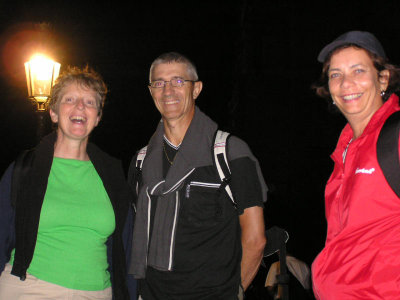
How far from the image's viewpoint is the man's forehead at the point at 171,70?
332 cm

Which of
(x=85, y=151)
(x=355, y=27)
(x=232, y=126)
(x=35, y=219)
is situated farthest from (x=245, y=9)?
(x=35, y=219)

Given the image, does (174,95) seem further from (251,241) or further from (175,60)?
(251,241)

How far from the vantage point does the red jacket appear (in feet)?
6.03

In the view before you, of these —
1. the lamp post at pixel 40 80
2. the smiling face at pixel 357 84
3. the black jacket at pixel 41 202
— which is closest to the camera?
the smiling face at pixel 357 84

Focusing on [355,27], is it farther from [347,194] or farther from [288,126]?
[347,194]

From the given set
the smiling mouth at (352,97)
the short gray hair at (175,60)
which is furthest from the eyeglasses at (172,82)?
the smiling mouth at (352,97)

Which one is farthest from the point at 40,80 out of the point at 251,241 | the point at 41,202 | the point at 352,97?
the point at 352,97

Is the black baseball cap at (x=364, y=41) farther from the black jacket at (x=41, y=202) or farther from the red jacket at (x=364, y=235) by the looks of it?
the black jacket at (x=41, y=202)

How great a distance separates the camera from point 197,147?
→ 9.92ft

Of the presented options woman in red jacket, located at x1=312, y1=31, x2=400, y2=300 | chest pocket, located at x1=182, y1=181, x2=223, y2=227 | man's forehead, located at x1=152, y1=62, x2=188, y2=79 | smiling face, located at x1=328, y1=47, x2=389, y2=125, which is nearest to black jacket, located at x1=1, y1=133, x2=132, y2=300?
chest pocket, located at x1=182, y1=181, x2=223, y2=227

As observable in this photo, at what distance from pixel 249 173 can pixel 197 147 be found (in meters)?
0.49

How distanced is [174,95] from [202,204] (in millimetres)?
1020

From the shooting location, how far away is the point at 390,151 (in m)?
1.87

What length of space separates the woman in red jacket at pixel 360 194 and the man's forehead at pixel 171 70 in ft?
4.02
